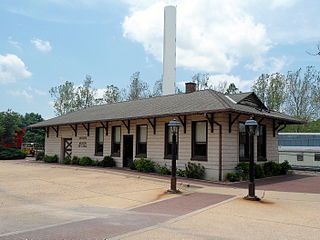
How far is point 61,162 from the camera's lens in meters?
25.9

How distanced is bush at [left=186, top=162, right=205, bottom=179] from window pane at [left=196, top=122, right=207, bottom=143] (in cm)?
132

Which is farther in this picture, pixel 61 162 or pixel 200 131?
pixel 61 162

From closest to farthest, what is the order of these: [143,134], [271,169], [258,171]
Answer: [258,171]
[271,169]
[143,134]

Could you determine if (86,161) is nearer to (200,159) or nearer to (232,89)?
(200,159)

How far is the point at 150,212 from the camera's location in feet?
27.1

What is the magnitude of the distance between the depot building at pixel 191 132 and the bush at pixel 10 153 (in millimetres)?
11490

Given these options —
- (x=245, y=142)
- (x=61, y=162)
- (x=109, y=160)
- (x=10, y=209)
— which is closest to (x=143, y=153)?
(x=109, y=160)

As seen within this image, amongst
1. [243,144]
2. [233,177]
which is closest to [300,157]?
[243,144]

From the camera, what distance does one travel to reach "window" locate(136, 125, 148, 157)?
62.9ft

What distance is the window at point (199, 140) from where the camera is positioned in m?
16.0

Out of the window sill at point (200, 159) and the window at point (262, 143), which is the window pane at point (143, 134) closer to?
the window sill at point (200, 159)

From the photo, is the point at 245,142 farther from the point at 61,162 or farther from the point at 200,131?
the point at 61,162

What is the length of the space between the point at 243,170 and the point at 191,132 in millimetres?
3150

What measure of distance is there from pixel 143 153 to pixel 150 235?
1329cm
